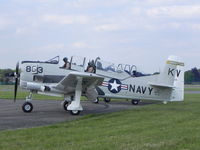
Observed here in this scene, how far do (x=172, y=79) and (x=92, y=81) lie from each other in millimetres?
5497

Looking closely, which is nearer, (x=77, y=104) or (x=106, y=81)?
A: (x=77, y=104)

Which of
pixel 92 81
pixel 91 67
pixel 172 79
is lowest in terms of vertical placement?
pixel 92 81

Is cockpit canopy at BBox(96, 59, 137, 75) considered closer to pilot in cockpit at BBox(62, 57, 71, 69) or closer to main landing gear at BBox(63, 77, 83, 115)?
pilot in cockpit at BBox(62, 57, 71, 69)

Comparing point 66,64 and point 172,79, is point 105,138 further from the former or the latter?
point 172,79

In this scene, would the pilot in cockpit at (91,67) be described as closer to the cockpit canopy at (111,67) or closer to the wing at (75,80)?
the cockpit canopy at (111,67)

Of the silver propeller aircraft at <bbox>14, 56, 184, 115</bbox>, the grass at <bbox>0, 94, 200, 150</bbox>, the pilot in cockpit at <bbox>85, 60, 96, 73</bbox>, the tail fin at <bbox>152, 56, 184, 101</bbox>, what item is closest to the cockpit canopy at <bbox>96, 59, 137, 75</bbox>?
the silver propeller aircraft at <bbox>14, 56, 184, 115</bbox>

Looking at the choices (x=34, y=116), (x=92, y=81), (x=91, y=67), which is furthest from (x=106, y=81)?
(x=34, y=116)

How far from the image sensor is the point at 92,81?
45.6 feet

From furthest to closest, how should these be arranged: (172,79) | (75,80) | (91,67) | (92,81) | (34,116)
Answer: (172,79), (91,67), (92,81), (75,80), (34,116)

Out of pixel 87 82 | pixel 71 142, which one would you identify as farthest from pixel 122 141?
pixel 87 82

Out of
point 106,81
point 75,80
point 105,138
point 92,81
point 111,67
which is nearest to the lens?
point 105,138

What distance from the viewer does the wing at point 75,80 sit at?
13148mm

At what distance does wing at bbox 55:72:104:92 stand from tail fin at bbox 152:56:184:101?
161 inches

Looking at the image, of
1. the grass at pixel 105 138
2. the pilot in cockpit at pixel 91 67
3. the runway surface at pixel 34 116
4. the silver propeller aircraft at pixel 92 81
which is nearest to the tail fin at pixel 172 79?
the silver propeller aircraft at pixel 92 81
